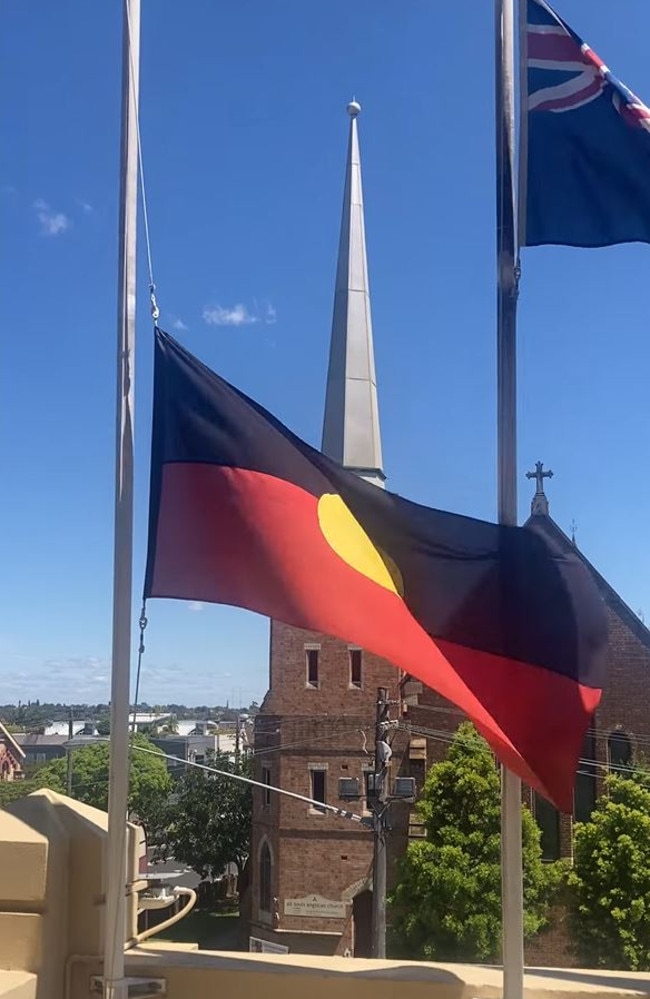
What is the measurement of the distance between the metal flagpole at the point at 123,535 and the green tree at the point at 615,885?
1975 centimetres

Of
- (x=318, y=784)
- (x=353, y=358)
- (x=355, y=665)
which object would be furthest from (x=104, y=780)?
(x=353, y=358)

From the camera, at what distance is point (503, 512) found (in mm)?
4457

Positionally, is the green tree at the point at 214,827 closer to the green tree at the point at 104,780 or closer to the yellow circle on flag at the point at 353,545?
the green tree at the point at 104,780

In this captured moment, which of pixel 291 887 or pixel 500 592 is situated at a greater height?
pixel 500 592

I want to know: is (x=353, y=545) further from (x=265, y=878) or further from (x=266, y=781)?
(x=266, y=781)

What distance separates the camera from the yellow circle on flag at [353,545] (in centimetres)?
461

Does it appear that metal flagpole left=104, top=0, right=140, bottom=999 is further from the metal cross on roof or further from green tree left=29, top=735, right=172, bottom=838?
green tree left=29, top=735, right=172, bottom=838

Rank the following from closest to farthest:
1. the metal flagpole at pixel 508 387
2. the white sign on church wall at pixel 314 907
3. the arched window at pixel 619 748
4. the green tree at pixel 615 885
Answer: the metal flagpole at pixel 508 387 → the green tree at pixel 615 885 → the white sign on church wall at pixel 314 907 → the arched window at pixel 619 748

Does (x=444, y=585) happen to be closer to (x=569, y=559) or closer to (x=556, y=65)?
(x=569, y=559)

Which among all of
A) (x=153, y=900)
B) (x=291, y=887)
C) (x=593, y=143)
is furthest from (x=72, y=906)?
(x=291, y=887)

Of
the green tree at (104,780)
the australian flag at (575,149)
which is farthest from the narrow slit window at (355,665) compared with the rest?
the australian flag at (575,149)

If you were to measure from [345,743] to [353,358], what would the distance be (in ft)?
41.9

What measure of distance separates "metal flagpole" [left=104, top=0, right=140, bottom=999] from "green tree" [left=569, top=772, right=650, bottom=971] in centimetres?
1975

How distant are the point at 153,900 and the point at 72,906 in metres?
0.45
